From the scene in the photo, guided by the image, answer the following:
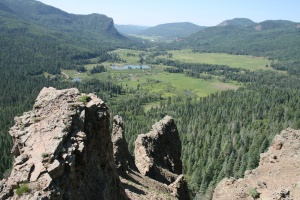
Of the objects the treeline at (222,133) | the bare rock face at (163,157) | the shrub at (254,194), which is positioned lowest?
the treeline at (222,133)

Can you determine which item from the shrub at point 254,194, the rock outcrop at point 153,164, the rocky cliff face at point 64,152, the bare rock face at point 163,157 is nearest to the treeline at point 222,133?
the bare rock face at point 163,157

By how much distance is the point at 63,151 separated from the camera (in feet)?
59.7

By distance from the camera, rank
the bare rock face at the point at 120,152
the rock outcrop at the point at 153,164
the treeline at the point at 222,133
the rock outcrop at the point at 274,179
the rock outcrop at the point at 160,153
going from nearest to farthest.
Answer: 1. the rock outcrop at the point at 274,179
2. the rock outcrop at the point at 153,164
3. the bare rock face at the point at 120,152
4. the rock outcrop at the point at 160,153
5. the treeline at the point at 222,133

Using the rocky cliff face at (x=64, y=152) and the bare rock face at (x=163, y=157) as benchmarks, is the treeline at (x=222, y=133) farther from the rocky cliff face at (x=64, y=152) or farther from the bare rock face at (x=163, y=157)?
the rocky cliff face at (x=64, y=152)

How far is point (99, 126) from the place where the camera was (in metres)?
23.3

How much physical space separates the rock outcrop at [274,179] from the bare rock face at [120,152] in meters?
12.5

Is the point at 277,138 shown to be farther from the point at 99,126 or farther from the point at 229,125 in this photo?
the point at 229,125

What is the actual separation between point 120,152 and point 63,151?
77.1 feet

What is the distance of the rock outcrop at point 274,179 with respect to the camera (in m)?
32.7

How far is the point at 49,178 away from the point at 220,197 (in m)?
26.6

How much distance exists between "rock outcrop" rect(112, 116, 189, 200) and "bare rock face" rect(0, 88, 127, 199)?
831 centimetres

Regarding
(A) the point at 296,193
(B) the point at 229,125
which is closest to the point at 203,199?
(A) the point at 296,193

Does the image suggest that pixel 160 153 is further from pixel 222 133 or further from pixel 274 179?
pixel 222 133

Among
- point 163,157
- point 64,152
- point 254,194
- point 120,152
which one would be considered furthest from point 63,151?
point 163,157
